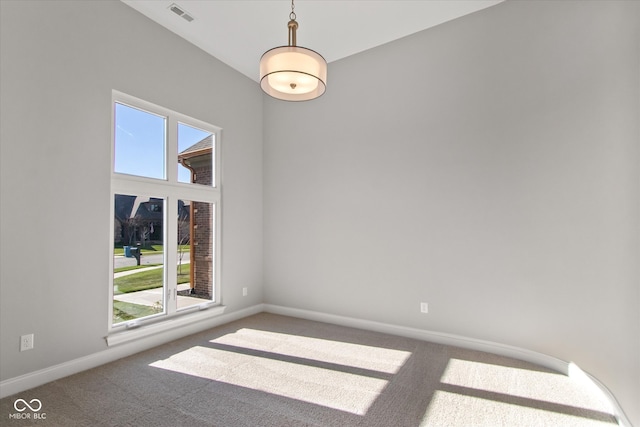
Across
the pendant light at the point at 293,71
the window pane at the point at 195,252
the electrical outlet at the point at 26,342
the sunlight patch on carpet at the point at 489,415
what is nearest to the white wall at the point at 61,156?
the electrical outlet at the point at 26,342

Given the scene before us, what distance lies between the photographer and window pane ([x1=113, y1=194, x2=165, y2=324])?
10.2ft

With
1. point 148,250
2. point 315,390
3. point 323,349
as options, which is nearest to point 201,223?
point 148,250

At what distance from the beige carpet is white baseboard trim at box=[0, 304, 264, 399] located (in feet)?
0.23

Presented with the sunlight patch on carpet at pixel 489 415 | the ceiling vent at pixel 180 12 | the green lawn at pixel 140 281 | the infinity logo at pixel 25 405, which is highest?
the ceiling vent at pixel 180 12

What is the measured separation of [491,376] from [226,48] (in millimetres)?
4661

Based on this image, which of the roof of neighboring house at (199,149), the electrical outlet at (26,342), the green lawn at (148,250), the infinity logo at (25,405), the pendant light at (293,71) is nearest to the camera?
the pendant light at (293,71)

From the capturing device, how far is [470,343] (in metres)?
3.26

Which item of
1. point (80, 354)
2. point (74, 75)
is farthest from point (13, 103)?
point (80, 354)

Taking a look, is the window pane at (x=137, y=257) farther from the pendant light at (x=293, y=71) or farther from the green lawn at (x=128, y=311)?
the pendant light at (x=293, y=71)

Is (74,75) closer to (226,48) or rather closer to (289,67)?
(226,48)

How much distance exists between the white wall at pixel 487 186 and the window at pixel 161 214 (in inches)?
45.0

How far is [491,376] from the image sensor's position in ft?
8.77

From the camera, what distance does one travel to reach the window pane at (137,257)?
3.12 metres

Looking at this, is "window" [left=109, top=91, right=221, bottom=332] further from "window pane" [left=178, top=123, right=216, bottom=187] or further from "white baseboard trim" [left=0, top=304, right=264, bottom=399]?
"white baseboard trim" [left=0, top=304, right=264, bottom=399]
